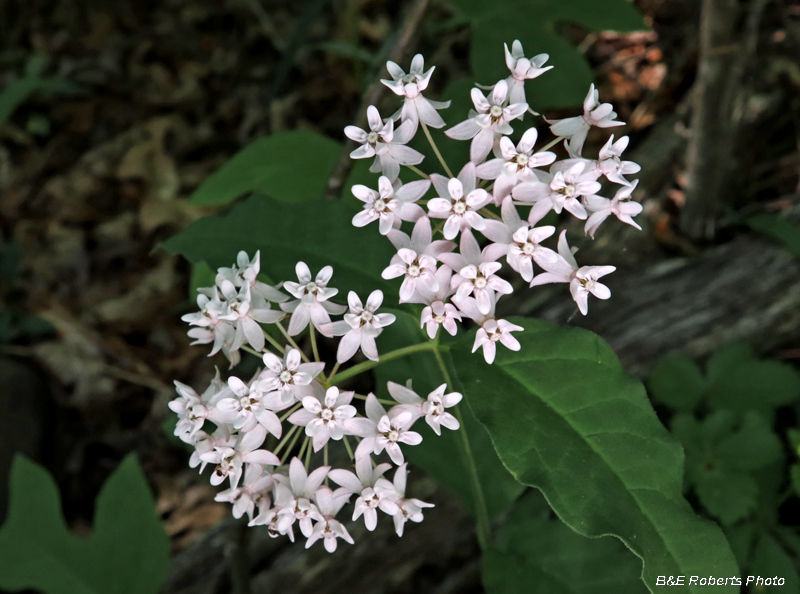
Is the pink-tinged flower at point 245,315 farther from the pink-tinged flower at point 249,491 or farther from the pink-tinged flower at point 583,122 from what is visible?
the pink-tinged flower at point 583,122

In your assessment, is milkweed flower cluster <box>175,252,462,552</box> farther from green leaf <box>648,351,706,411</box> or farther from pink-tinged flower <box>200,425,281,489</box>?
green leaf <box>648,351,706,411</box>

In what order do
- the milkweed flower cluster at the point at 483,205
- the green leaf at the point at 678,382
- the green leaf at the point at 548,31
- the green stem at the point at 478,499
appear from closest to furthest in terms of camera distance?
the milkweed flower cluster at the point at 483,205 → the green stem at the point at 478,499 → the green leaf at the point at 548,31 → the green leaf at the point at 678,382

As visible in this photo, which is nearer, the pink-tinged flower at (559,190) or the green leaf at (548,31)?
the pink-tinged flower at (559,190)

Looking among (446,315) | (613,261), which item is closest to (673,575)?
(446,315)

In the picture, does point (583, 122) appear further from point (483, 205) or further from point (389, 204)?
point (389, 204)

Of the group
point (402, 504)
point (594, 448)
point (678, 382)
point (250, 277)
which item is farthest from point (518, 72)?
point (678, 382)

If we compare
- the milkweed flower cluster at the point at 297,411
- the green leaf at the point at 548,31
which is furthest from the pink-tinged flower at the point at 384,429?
the green leaf at the point at 548,31

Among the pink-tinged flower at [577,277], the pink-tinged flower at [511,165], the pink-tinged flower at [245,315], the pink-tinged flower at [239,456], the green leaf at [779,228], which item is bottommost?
the pink-tinged flower at [239,456]
